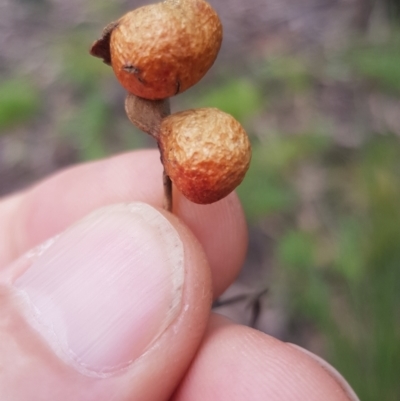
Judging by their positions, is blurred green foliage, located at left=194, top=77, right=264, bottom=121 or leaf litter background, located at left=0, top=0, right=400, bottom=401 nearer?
leaf litter background, located at left=0, top=0, right=400, bottom=401

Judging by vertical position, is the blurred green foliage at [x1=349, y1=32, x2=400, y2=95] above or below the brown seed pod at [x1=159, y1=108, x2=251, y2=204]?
below

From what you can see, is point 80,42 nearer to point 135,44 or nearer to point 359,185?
point 359,185

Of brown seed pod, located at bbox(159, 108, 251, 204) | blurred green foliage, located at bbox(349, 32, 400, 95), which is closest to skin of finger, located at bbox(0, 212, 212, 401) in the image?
brown seed pod, located at bbox(159, 108, 251, 204)

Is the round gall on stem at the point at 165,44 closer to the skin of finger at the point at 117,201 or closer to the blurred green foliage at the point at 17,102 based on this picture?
the skin of finger at the point at 117,201

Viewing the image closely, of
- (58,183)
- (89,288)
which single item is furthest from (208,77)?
(89,288)

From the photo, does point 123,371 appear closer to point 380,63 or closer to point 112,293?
point 112,293

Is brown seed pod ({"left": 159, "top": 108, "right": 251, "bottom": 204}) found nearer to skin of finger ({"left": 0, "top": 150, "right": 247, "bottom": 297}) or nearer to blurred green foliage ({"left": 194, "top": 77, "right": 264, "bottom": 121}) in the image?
skin of finger ({"left": 0, "top": 150, "right": 247, "bottom": 297})
